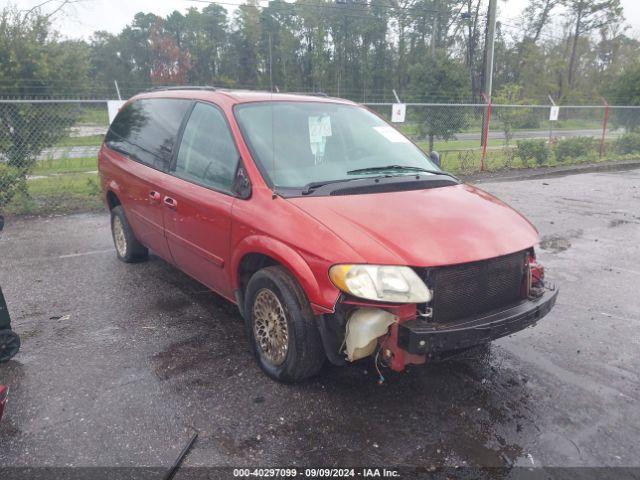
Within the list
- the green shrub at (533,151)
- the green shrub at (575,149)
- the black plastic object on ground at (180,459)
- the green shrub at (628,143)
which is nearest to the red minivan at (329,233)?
the black plastic object on ground at (180,459)

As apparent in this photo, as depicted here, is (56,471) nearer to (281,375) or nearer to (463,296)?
(281,375)

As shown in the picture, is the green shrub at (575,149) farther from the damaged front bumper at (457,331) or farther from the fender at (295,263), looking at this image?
the fender at (295,263)

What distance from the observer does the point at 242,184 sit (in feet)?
11.2

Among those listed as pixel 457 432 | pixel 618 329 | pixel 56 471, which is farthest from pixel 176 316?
pixel 618 329

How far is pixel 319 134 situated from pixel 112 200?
2.99 metres

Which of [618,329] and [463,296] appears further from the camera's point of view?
[618,329]

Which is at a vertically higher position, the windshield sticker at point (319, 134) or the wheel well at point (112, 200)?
the windshield sticker at point (319, 134)

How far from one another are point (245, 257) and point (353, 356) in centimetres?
107

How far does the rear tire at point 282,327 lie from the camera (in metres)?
2.93

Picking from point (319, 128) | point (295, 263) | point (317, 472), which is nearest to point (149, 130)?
point (319, 128)

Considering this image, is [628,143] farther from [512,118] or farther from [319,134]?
[319,134]

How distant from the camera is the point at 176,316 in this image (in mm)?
4281

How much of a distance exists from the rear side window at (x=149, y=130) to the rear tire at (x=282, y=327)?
5.55ft

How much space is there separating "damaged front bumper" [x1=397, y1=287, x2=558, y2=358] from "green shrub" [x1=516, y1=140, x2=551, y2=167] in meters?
12.3
